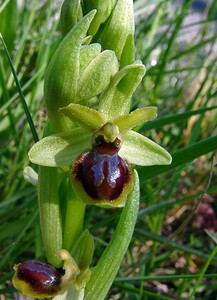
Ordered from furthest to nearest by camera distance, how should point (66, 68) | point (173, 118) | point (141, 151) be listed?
point (173, 118)
point (141, 151)
point (66, 68)

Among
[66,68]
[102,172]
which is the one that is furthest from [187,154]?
[66,68]

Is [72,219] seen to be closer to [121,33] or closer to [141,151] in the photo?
[141,151]

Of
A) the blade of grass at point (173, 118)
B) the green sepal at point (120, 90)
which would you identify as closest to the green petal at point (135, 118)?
the green sepal at point (120, 90)

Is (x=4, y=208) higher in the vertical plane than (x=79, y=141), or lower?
lower

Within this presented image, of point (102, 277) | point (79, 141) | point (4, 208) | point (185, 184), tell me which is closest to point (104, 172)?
point (79, 141)

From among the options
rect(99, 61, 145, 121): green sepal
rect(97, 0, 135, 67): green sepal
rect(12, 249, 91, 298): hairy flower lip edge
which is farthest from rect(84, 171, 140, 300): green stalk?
rect(97, 0, 135, 67): green sepal

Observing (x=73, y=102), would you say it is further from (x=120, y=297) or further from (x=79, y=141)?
(x=120, y=297)
